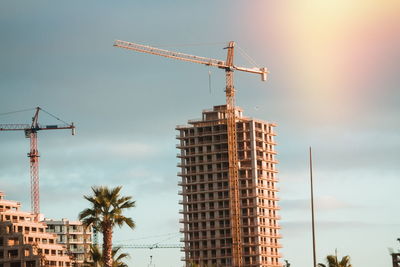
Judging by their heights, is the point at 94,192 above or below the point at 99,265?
above

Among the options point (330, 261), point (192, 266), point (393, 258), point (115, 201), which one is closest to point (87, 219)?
point (115, 201)

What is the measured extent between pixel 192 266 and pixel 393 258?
163ft

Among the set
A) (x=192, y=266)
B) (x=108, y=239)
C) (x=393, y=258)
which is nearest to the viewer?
(x=108, y=239)

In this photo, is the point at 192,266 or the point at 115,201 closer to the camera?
the point at 115,201

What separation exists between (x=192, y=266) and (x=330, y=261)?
1983cm

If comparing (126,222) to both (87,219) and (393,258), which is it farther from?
(393,258)

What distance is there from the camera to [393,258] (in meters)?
195

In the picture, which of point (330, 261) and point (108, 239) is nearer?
point (108, 239)

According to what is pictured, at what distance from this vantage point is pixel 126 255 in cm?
12450

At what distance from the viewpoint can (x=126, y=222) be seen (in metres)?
124

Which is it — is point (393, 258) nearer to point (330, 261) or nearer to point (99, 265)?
point (330, 261)

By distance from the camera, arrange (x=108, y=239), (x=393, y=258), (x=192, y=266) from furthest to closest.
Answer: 1. (x=393, y=258)
2. (x=192, y=266)
3. (x=108, y=239)

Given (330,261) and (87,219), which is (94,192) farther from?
(330,261)

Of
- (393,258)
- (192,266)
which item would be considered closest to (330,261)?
(192,266)
